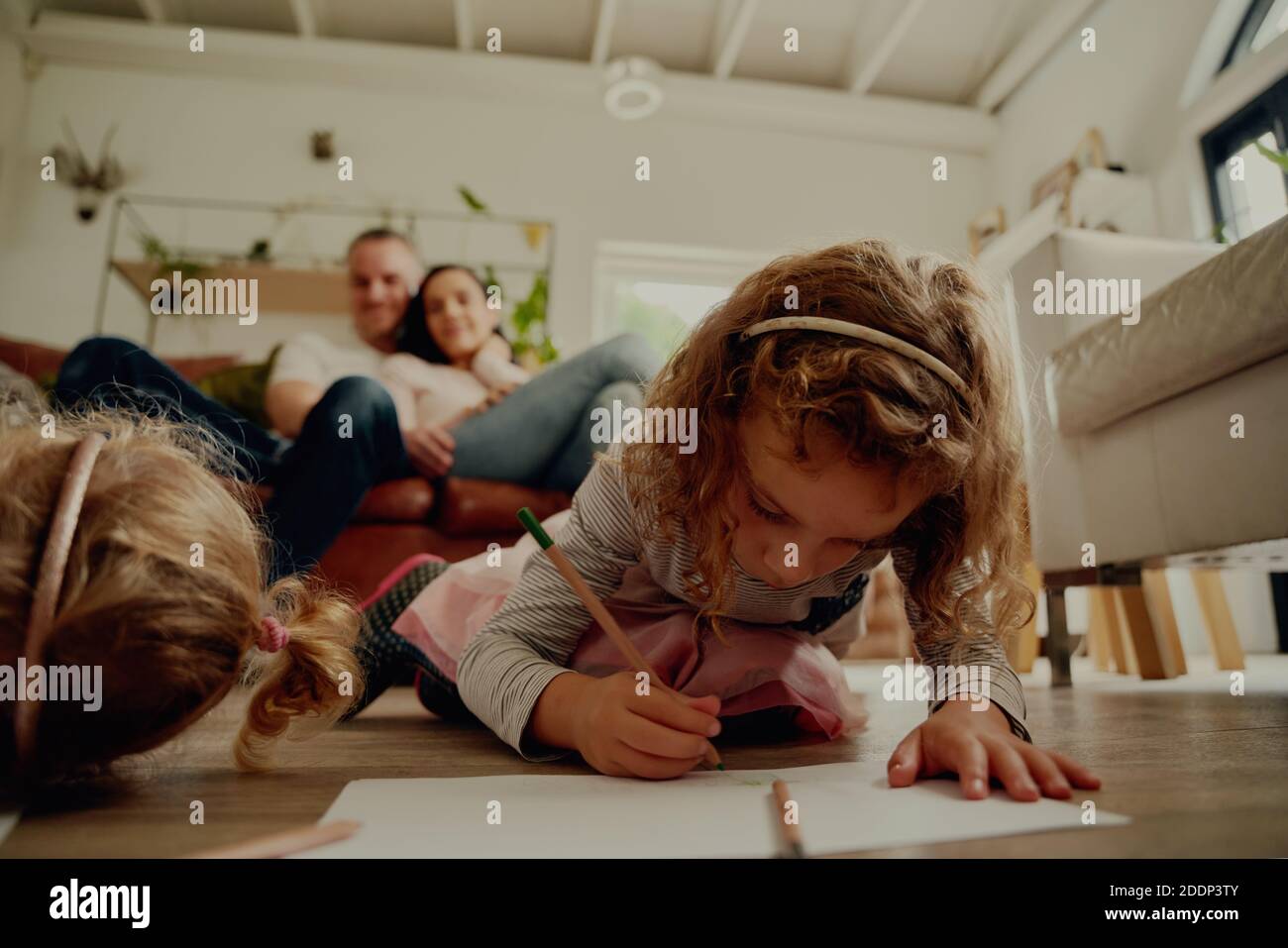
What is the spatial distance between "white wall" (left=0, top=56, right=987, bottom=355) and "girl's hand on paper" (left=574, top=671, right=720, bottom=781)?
9.62ft

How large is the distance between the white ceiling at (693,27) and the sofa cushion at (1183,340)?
2306 millimetres

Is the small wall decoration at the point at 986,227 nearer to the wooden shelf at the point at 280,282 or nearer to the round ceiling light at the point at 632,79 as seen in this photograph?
the round ceiling light at the point at 632,79

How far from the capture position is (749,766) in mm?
571

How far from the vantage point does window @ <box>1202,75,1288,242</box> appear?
221 cm

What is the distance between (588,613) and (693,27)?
126 inches

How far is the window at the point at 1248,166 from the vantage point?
2.21m

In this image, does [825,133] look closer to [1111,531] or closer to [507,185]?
[507,185]

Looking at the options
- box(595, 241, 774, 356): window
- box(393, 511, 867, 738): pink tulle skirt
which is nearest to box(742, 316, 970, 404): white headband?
box(393, 511, 867, 738): pink tulle skirt

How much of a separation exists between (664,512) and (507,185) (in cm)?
313

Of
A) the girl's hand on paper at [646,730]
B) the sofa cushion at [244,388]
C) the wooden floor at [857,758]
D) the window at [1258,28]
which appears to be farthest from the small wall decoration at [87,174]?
the window at [1258,28]

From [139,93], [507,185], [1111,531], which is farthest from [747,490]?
[139,93]

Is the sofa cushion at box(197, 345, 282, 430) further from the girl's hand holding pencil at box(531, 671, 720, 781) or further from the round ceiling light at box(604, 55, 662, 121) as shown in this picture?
the girl's hand holding pencil at box(531, 671, 720, 781)

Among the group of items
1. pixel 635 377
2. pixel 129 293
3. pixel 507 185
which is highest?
pixel 507 185
